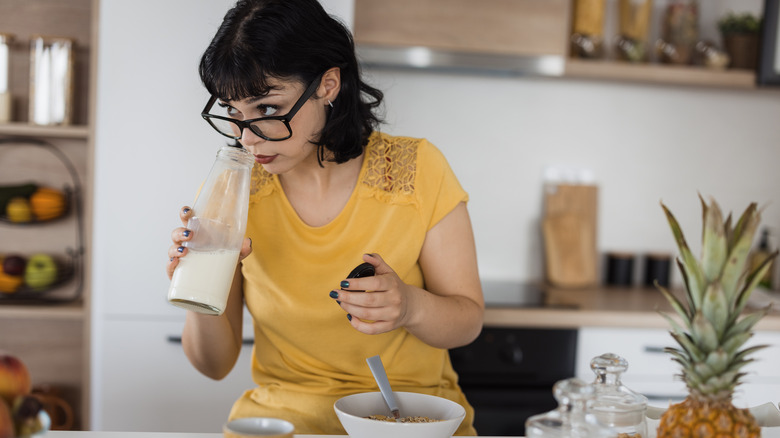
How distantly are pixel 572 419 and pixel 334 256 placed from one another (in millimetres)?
677

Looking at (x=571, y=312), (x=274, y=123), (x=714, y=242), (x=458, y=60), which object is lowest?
(x=571, y=312)

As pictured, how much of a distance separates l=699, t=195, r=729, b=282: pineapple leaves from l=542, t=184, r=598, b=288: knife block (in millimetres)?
1898

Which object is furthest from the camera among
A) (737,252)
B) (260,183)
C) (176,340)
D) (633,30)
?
(633,30)

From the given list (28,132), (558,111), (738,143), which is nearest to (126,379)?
(28,132)

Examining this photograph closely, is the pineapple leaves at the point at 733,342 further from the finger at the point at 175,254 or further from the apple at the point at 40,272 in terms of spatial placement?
the apple at the point at 40,272

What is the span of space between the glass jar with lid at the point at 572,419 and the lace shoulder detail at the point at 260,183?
784mm

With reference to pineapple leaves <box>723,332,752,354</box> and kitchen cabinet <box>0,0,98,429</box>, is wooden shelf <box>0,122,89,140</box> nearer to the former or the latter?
kitchen cabinet <box>0,0,98,429</box>

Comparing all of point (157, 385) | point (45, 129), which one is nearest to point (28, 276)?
point (45, 129)

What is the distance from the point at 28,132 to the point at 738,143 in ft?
8.63

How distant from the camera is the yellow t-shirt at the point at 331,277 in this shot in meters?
1.38

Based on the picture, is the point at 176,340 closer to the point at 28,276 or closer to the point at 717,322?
the point at 28,276

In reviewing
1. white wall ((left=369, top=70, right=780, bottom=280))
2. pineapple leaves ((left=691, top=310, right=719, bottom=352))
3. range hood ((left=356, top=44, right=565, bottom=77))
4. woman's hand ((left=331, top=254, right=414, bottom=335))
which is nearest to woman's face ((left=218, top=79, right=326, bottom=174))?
woman's hand ((left=331, top=254, right=414, bottom=335))

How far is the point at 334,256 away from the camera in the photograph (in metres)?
1.40

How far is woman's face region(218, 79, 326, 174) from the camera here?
3.99 ft
